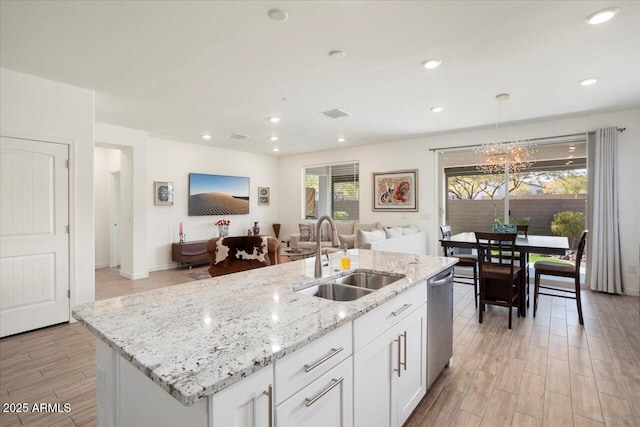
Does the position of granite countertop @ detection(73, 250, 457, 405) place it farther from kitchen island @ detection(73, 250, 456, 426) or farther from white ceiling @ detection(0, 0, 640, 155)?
white ceiling @ detection(0, 0, 640, 155)

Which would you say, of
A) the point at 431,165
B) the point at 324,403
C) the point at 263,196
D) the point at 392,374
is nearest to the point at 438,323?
the point at 392,374

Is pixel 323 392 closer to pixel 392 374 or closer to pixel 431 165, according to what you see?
pixel 392 374

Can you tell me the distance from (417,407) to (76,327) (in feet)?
11.5

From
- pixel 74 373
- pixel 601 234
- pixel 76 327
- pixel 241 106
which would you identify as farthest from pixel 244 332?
pixel 601 234

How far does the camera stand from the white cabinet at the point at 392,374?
1393 mm

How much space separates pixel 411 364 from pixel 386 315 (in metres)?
0.50

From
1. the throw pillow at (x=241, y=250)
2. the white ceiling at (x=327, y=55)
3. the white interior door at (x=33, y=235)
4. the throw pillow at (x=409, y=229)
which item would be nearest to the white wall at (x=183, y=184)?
the white ceiling at (x=327, y=55)

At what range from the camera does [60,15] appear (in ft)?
7.42

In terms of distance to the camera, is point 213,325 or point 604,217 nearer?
point 213,325

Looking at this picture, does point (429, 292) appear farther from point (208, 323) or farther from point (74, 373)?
point (74, 373)

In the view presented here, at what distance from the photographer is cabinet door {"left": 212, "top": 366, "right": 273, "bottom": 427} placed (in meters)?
0.82

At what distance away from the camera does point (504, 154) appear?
4.43 m

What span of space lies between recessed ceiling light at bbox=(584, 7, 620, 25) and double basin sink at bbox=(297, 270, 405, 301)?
7.47 feet

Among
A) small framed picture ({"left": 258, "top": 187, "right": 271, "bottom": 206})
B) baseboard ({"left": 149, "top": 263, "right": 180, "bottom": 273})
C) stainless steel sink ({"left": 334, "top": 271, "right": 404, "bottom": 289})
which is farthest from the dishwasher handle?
small framed picture ({"left": 258, "top": 187, "right": 271, "bottom": 206})
